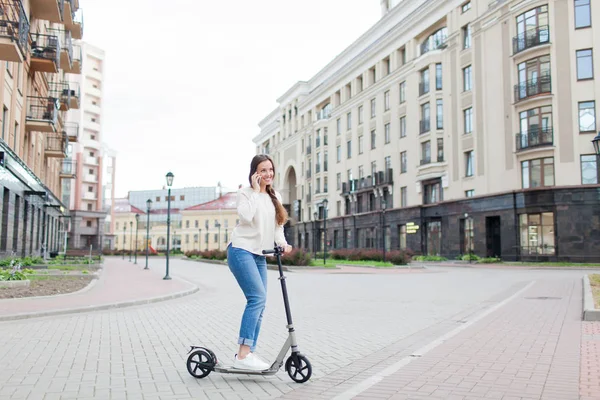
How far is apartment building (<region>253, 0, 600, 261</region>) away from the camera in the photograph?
1342 inches

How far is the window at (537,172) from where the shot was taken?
3465 cm

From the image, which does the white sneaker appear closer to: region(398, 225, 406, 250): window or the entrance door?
the entrance door

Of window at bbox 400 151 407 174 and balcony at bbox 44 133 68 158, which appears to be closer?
balcony at bbox 44 133 68 158

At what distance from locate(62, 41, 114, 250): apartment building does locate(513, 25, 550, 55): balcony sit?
57403mm

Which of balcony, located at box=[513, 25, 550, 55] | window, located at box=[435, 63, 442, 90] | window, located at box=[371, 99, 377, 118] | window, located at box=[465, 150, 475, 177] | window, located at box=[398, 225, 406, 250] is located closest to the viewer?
balcony, located at box=[513, 25, 550, 55]

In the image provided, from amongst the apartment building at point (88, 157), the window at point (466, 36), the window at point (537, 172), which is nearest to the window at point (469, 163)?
the window at point (537, 172)

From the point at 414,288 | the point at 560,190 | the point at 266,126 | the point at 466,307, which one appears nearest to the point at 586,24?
the point at 560,190

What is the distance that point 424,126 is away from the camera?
47.9 meters

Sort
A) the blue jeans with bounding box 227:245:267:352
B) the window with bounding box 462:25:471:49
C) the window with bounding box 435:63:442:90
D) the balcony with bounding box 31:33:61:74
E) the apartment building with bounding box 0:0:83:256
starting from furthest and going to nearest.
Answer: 1. the window with bounding box 435:63:442:90
2. the window with bounding box 462:25:471:49
3. the balcony with bounding box 31:33:61:74
4. the apartment building with bounding box 0:0:83:256
5. the blue jeans with bounding box 227:245:267:352

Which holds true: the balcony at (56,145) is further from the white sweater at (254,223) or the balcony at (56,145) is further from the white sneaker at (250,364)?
the white sneaker at (250,364)

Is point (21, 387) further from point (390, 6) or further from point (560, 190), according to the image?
point (390, 6)

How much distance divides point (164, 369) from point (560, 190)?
3283 centimetres

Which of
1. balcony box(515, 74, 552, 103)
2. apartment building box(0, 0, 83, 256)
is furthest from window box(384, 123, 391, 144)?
apartment building box(0, 0, 83, 256)

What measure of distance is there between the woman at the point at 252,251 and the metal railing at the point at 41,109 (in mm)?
26184
